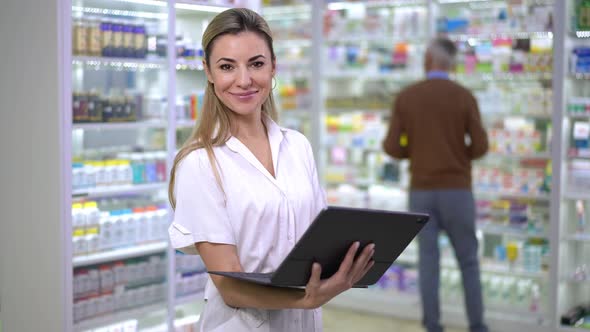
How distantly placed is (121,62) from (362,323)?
116 inches

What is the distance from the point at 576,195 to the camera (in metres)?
5.78

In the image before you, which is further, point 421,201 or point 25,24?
point 421,201

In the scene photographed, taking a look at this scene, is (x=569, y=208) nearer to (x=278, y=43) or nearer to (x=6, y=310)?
(x=278, y=43)

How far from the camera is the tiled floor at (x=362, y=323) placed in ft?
20.0

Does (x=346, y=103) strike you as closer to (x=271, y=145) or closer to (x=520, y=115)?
(x=520, y=115)

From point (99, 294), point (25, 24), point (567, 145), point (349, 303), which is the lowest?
point (349, 303)

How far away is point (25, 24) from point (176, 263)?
193 cm

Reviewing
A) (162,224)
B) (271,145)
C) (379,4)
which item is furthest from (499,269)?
(271,145)

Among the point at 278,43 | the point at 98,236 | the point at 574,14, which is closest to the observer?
the point at 98,236

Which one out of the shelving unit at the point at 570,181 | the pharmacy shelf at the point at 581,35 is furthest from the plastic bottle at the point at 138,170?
the pharmacy shelf at the point at 581,35

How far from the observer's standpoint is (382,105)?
6.84 meters

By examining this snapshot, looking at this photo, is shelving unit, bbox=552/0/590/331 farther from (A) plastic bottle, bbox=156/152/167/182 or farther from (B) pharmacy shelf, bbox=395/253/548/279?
(A) plastic bottle, bbox=156/152/167/182

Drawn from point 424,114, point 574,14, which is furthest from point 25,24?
point 574,14

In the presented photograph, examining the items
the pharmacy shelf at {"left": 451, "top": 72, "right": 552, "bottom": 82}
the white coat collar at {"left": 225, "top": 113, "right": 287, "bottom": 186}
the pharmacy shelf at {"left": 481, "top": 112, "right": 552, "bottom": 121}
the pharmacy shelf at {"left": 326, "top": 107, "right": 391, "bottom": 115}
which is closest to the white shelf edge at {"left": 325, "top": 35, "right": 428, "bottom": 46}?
the pharmacy shelf at {"left": 451, "top": 72, "right": 552, "bottom": 82}
